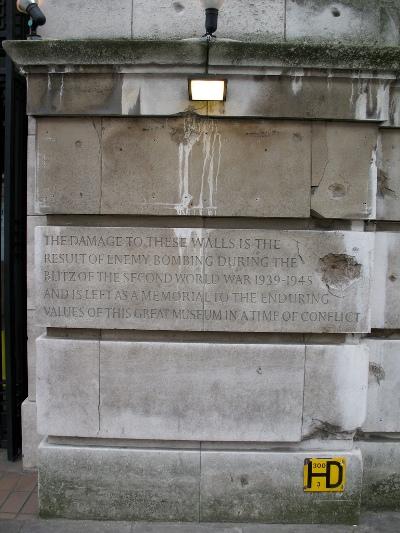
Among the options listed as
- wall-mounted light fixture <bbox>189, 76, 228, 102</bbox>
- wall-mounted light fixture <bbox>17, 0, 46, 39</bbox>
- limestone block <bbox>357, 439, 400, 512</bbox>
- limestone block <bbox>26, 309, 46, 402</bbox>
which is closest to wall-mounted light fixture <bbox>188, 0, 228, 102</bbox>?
wall-mounted light fixture <bbox>189, 76, 228, 102</bbox>

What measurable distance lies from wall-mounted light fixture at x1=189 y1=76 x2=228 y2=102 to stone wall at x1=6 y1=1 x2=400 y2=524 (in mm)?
141

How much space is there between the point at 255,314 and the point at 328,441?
136 centimetres

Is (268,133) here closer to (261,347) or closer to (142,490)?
(261,347)

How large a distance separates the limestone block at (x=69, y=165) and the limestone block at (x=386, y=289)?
2.68 metres

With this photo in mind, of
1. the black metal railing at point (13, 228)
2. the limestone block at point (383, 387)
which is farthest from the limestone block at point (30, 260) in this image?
the limestone block at point (383, 387)

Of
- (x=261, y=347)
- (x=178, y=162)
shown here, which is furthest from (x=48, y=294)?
(x=261, y=347)

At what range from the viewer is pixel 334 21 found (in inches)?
186

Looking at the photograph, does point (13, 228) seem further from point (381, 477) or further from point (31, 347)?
point (381, 477)

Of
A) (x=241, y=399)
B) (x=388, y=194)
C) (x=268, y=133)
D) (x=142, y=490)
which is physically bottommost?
(x=142, y=490)

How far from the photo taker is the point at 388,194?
4.70 meters

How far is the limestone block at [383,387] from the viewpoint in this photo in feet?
15.7

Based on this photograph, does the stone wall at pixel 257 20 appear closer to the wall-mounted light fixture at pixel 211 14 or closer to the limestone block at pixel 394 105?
the limestone block at pixel 394 105

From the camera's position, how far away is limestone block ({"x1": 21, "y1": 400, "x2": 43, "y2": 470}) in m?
5.41

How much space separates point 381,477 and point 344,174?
2.91 m
